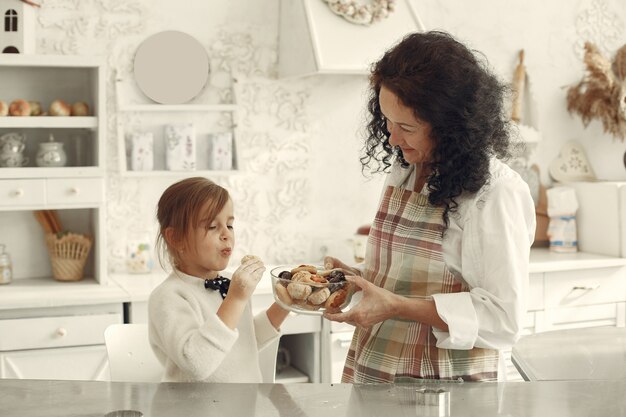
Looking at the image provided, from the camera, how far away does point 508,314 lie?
1659 millimetres

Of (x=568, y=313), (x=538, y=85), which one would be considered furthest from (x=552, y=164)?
(x=568, y=313)

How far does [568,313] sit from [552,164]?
2.78ft

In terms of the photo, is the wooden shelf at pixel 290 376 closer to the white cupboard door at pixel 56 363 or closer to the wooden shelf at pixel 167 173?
the white cupboard door at pixel 56 363

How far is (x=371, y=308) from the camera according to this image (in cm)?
168

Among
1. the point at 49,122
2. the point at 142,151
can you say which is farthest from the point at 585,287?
the point at 49,122

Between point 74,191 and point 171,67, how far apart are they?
0.69m

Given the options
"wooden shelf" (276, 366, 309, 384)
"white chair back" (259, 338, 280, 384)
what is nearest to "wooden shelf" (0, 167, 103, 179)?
"wooden shelf" (276, 366, 309, 384)

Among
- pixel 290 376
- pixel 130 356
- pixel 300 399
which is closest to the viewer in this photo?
pixel 300 399

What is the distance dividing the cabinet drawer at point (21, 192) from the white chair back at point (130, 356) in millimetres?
1089

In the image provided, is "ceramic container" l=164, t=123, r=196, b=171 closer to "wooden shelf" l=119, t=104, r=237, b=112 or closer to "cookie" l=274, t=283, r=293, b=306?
"wooden shelf" l=119, t=104, r=237, b=112

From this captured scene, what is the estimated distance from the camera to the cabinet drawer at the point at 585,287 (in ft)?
11.6

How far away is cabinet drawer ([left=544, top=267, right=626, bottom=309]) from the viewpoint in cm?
353

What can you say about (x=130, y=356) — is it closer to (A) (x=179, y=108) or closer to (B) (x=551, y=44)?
(A) (x=179, y=108)

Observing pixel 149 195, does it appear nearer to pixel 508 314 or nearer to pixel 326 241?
pixel 326 241
